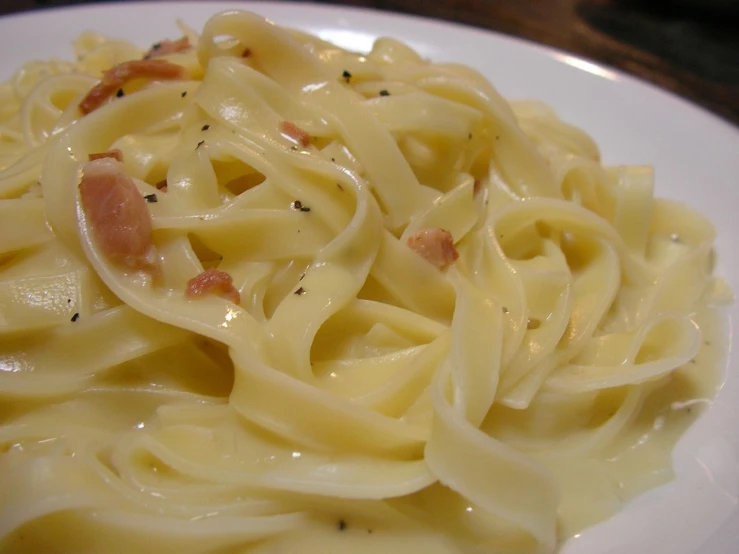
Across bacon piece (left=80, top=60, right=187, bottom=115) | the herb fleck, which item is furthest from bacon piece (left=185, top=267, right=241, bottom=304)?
bacon piece (left=80, top=60, right=187, bottom=115)

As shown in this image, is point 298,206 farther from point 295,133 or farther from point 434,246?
point 434,246

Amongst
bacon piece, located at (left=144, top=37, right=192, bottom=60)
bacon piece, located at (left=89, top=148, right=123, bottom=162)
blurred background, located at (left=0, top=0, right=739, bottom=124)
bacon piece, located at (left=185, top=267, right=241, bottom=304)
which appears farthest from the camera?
blurred background, located at (left=0, top=0, right=739, bottom=124)

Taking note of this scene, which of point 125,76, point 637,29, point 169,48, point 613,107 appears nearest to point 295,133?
point 125,76

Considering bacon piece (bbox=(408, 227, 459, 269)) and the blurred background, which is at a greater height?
the blurred background

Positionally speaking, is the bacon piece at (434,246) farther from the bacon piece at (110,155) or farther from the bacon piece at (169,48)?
the bacon piece at (169,48)

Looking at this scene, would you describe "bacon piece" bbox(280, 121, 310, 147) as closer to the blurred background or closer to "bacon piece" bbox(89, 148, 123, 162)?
"bacon piece" bbox(89, 148, 123, 162)

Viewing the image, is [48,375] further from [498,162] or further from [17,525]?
[498,162]
